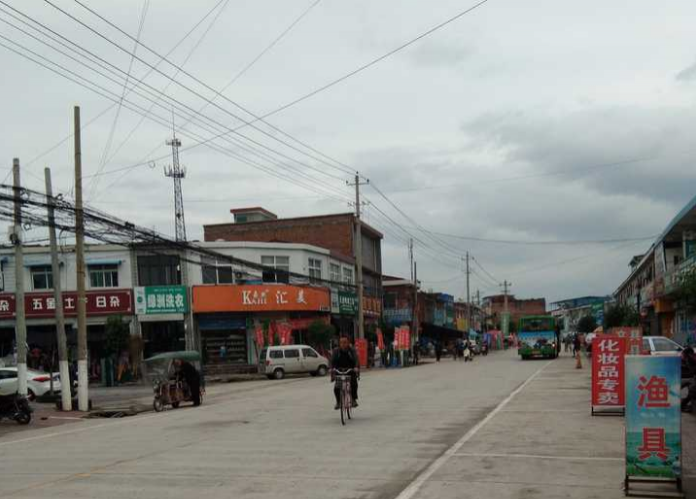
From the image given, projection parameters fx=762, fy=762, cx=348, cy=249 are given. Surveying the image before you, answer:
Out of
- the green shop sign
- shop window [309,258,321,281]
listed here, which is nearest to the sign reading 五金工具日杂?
shop window [309,258,321,281]

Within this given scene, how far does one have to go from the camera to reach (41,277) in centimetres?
4550

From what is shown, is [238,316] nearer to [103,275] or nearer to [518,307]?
[103,275]

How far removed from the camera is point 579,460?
10.3 meters

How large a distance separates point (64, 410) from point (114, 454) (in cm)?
1279

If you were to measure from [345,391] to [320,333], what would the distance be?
32551 mm

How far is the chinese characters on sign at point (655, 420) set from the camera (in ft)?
26.6

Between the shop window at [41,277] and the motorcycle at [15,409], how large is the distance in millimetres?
26608

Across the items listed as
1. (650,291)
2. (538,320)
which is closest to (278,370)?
(538,320)

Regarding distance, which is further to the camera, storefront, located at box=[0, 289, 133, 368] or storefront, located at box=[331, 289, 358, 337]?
storefront, located at box=[331, 289, 358, 337]

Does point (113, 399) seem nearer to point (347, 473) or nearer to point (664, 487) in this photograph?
point (347, 473)

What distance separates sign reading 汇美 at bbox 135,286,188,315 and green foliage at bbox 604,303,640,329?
30.0m

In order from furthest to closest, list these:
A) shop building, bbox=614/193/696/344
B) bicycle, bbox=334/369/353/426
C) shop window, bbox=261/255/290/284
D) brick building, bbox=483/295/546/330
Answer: brick building, bbox=483/295/546/330, shop window, bbox=261/255/290/284, shop building, bbox=614/193/696/344, bicycle, bbox=334/369/353/426

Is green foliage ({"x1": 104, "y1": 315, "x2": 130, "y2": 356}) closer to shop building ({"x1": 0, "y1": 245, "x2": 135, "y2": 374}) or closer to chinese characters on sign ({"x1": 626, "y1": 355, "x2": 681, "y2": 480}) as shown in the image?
shop building ({"x1": 0, "y1": 245, "x2": 135, "y2": 374})

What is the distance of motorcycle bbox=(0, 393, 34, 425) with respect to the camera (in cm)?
2005
